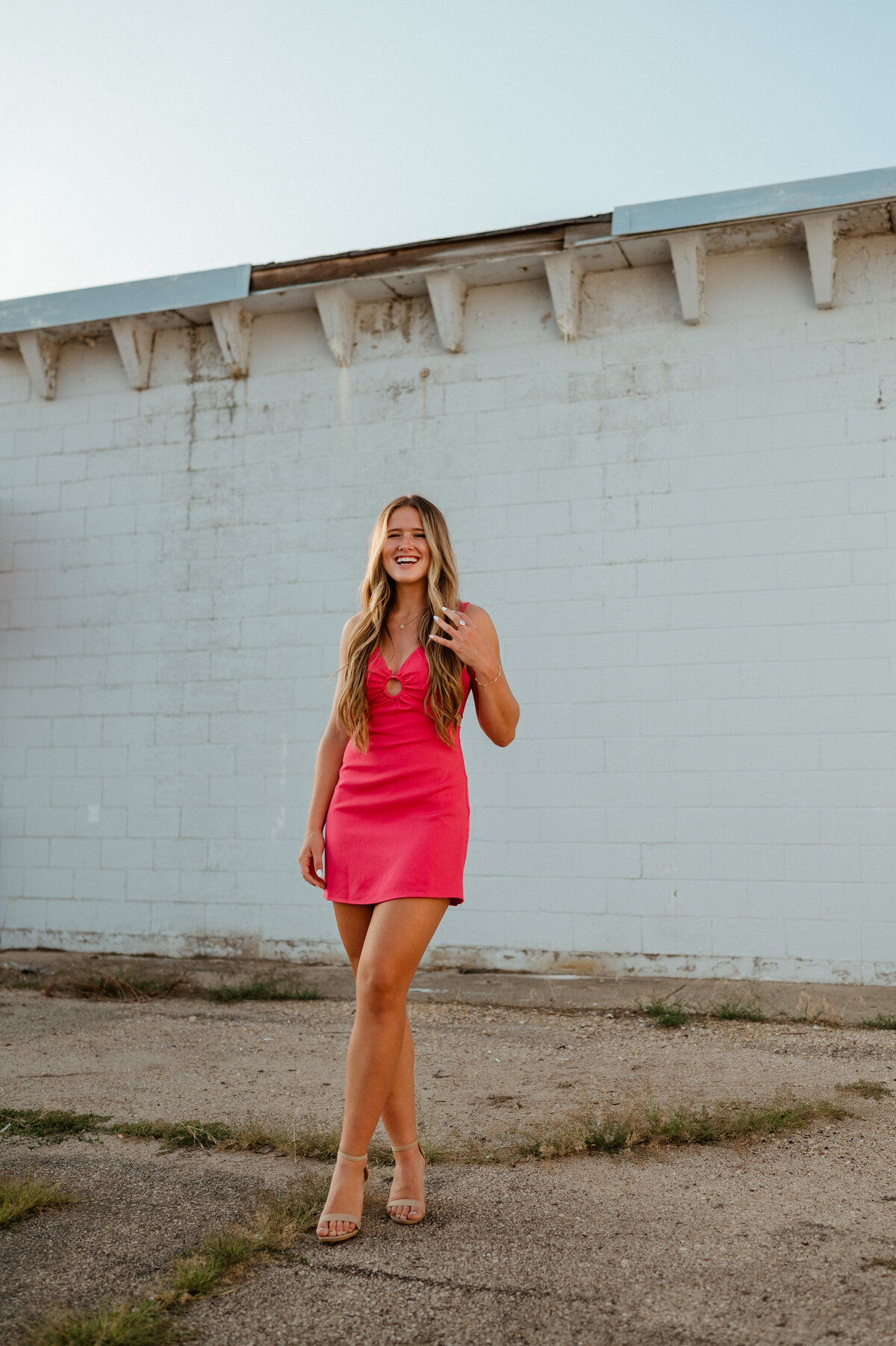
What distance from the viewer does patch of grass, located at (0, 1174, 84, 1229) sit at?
2799mm

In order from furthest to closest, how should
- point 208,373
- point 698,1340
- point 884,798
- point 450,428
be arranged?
point 208,373 → point 450,428 → point 884,798 → point 698,1340

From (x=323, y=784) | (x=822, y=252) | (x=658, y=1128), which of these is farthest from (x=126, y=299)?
(x=658, y=1128)

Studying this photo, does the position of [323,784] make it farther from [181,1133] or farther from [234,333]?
[234,333]

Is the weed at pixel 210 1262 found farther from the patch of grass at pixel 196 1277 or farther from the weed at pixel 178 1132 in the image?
the weed at pixel 178 1132

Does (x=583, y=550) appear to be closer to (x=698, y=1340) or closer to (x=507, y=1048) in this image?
(x=507, y=1048)

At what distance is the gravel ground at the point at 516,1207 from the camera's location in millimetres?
2240

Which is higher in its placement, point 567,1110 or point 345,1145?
point 345,1145

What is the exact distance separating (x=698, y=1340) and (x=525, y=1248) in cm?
58

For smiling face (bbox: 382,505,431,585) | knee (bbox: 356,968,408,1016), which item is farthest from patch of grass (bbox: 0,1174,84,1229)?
smiling face (bbox: 382,505,431,585)

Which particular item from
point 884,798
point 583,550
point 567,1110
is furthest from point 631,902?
point 567,1110

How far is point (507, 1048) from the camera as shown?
16.6ft

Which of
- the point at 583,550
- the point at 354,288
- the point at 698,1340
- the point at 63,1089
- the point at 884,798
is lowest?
the point at 63,1089

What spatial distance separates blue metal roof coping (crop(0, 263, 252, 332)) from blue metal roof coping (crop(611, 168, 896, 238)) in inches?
117

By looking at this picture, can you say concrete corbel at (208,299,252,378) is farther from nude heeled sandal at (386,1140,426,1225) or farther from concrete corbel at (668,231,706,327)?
nude heeled sandal at (386,1140,426,1225)
